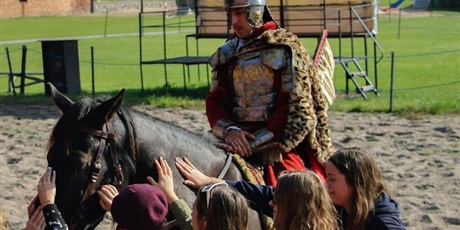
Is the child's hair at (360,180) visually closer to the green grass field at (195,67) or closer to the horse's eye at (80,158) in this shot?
the horse's eye at (80,158)

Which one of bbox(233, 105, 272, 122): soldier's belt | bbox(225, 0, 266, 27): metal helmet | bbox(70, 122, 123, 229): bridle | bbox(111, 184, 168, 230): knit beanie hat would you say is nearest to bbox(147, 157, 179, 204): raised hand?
bbox(70, 122, 123, 229): bridle

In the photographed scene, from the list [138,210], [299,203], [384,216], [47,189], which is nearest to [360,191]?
[384,216]

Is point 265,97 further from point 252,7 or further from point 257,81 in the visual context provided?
point 252,7

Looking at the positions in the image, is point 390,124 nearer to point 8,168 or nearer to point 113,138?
point 8,168

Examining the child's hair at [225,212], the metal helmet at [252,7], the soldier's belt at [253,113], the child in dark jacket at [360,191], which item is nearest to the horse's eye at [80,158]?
the child's hair at [225,212]

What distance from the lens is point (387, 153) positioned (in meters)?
10.6

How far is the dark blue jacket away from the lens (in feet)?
12.1

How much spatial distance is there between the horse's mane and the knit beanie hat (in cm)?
60

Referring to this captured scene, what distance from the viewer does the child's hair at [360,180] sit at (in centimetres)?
368

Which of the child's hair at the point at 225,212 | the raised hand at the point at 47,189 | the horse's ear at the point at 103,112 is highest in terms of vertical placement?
the horse's ear at the point at 103,112

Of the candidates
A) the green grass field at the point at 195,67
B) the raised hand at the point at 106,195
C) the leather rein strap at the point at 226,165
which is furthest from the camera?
the green grass field at the point at 195,67

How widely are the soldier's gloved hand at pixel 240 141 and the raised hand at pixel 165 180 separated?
2.03ft

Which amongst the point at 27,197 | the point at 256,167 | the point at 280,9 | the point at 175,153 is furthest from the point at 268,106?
the point at 280,9

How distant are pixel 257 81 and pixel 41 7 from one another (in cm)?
5307
